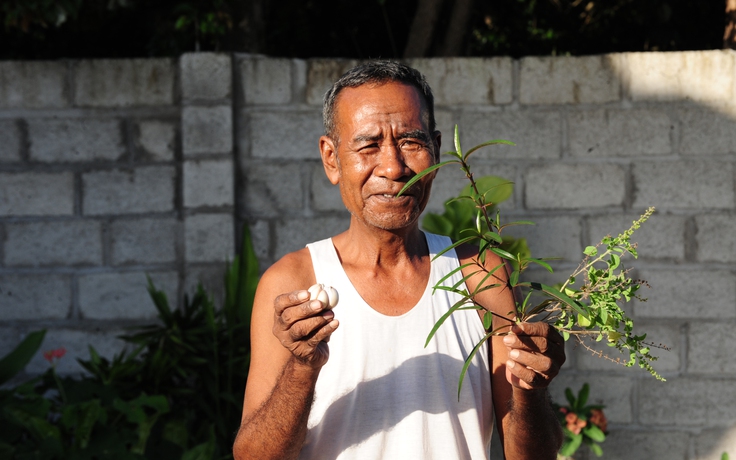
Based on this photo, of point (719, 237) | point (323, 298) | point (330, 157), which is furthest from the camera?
point (719, 237)

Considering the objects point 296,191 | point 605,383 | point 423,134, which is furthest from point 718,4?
point 423,134

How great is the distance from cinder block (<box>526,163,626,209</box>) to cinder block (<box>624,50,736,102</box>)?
37 cm

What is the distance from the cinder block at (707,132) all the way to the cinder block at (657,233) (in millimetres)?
324

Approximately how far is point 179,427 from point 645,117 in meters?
2.41

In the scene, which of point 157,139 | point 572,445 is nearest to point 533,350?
point 572,445

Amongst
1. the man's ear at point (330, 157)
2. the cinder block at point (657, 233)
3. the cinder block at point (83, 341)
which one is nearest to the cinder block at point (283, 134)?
the cinder block at point (83, 341)

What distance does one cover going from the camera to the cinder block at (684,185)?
11.0 ft

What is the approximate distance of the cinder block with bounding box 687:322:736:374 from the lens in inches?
132

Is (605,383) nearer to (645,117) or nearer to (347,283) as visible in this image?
(645,117)

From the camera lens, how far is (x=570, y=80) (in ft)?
11.2

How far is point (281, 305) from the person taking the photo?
136 centimetres

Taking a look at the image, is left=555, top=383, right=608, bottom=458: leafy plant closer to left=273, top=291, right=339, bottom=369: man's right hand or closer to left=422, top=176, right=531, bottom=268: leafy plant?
left=422, top=176, right=531, bottom=268: leafy plant

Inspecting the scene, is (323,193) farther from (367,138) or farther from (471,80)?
(367,138)

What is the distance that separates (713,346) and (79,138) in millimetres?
Answer: 3078
